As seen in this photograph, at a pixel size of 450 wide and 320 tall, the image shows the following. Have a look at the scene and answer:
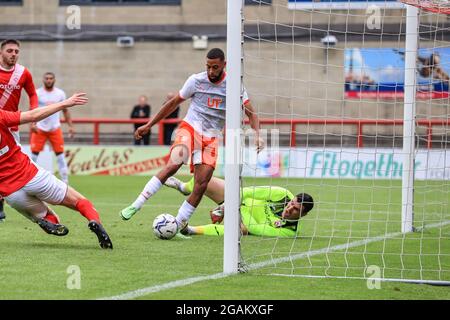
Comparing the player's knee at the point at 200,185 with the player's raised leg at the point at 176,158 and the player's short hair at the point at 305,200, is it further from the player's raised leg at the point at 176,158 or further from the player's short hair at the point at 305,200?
the player's short hair at the point at 305,200

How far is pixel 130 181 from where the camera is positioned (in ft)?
69.3

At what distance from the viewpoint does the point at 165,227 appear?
1021 centimetres

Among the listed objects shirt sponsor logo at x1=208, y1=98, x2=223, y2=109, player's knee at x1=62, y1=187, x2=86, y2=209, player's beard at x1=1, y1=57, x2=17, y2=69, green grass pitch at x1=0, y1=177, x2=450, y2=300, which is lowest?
green grass pitch at x1=0, y1=177, x2=450, y2=300

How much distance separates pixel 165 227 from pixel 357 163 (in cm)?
543

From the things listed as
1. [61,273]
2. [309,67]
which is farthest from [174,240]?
[309,67]

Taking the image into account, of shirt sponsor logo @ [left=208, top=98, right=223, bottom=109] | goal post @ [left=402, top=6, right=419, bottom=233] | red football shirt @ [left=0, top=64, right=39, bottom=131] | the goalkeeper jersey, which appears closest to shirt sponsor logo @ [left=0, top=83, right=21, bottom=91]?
red football shirt @ [left=0, top=64, right=39, bottom=131]

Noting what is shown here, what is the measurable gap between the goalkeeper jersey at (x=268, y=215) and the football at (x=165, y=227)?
0.82 m

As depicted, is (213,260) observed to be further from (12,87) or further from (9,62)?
(12,87)

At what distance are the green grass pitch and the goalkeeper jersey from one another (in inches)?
7.3

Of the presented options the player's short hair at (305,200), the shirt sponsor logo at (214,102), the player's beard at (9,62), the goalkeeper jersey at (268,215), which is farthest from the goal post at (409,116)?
the player's beard at (9,62)

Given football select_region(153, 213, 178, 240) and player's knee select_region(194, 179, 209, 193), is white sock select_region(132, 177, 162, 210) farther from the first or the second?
player's knee select_region(194, 179, 209, 193)

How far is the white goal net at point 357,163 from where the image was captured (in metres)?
8.90

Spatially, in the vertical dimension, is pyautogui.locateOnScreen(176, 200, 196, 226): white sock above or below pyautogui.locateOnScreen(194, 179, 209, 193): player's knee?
below

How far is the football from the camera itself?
10219 millimetres
